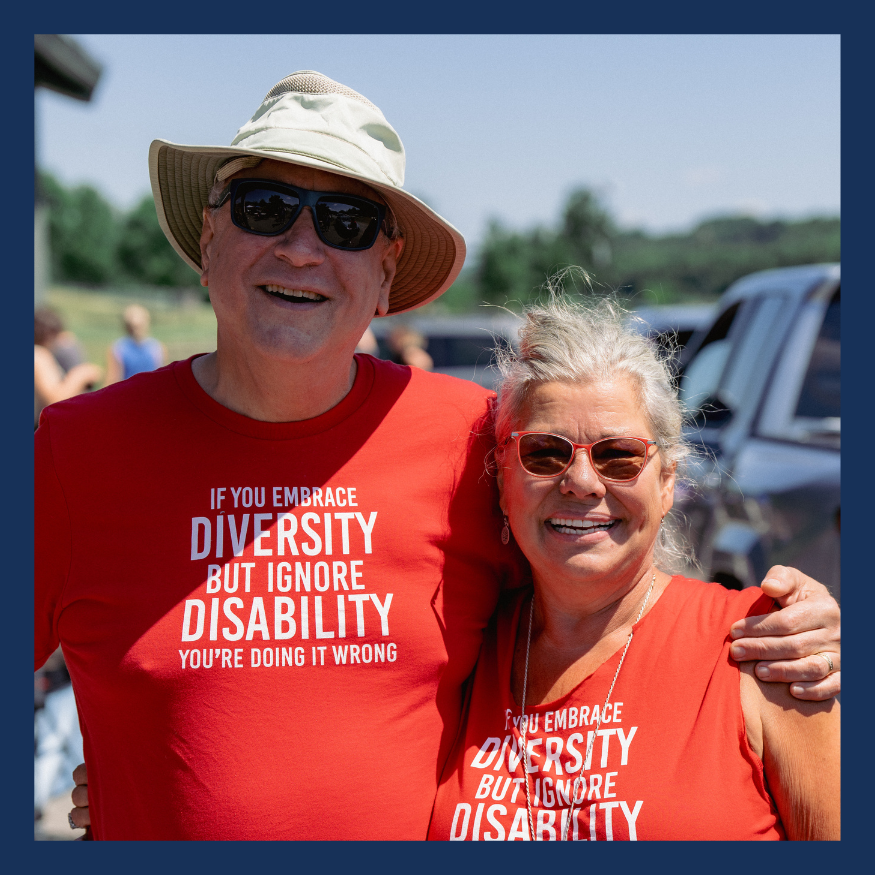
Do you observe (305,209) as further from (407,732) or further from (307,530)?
(407,732)

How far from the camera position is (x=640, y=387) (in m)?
2.04

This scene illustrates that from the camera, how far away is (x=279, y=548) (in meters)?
1.93

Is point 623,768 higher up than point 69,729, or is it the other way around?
point 69,729

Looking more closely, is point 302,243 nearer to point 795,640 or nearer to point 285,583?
point 285,583

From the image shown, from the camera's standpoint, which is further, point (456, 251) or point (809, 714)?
point (456, 251)

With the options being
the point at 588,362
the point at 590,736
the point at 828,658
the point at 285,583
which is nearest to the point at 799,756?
the point at 828,658

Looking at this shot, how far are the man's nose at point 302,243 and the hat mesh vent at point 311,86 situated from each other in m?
0.39

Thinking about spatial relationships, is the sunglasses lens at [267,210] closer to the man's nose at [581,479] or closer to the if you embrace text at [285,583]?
the if you embrace text at [285,583]

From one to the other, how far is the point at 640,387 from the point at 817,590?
613mm

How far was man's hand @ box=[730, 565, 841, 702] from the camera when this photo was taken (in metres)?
1.74

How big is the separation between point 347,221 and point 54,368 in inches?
206

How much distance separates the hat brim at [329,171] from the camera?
2.12 meters
